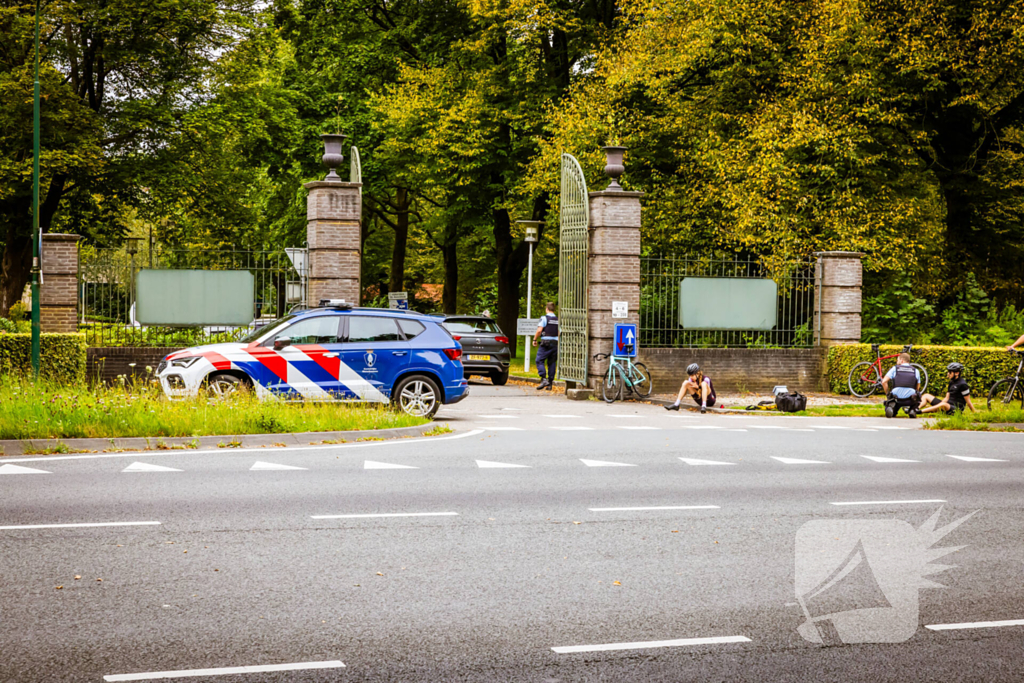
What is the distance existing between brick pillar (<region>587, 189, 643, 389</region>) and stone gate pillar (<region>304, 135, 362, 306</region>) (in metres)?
4.86

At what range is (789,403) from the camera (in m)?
19.4

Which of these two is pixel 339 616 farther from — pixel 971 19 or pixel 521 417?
pixel 971 19

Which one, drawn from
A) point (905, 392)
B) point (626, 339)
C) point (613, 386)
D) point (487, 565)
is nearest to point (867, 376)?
point (905, 392)

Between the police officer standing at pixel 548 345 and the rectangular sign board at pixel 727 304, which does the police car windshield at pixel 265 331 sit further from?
the rectangular sign board at pixel 727 304

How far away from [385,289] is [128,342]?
39383 mm

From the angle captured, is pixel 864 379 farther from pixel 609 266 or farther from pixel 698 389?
pixel 609 266

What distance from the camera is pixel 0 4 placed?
29.3 m

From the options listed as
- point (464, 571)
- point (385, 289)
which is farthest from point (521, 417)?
point (385, 289)

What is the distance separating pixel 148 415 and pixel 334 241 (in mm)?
7705

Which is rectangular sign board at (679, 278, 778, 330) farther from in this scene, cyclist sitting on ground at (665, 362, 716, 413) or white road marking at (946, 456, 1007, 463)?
white road marking at (946, 456, 1007, 463)

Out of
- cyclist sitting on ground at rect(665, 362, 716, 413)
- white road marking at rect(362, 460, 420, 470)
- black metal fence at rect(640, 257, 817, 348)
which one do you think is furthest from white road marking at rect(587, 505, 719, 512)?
black metal fence at rect(640, 257, 817, 348)

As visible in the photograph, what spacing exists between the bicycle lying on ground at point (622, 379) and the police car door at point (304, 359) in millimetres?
7041

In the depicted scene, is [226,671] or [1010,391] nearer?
[226,671]

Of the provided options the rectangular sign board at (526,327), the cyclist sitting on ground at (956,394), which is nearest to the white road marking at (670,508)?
the cyclist sitting on ground at (956,394)
